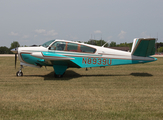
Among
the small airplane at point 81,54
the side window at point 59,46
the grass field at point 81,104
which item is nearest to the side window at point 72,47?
the small airplane at point 81,54

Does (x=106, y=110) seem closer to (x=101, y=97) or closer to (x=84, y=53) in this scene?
(x=101, y=97)

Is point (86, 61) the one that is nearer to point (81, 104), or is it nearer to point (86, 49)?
point (86, 49)

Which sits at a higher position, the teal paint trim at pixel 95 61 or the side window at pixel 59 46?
the side window at pixel 59 46

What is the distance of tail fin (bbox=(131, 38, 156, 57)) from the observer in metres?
8.55

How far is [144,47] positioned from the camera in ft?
29.0

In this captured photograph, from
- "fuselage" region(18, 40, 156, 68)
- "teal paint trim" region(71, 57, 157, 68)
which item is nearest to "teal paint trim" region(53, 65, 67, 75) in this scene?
"fuselage" region(18, 40, 156, 68)

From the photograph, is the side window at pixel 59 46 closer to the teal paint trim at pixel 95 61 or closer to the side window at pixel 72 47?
the side window at pixel 72 47

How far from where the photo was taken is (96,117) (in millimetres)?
3611

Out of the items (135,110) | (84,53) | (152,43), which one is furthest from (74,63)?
(135,110)

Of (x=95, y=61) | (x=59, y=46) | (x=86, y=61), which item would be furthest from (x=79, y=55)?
(x=59, y=46)

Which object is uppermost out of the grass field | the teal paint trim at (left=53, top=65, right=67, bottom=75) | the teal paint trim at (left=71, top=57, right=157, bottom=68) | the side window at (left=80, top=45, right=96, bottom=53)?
the side window at (left=80, top=45, right=96, bottom=53)

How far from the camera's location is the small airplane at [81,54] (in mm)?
8656

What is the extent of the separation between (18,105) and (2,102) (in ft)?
1.96

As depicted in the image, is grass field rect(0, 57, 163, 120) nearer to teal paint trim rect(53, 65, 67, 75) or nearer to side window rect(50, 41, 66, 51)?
teal paint trim rect(53, 65, 67, 75)
